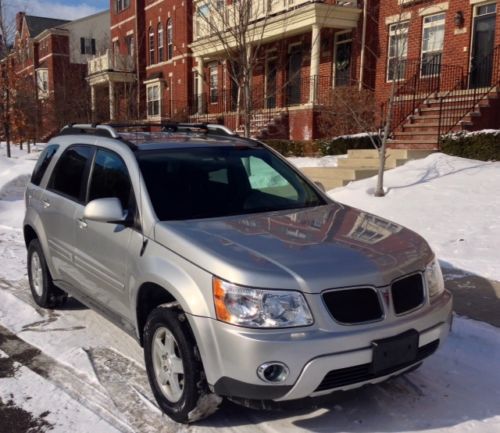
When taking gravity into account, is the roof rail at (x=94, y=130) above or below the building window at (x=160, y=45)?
below

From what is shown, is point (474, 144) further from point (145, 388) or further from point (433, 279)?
point (145, 388)

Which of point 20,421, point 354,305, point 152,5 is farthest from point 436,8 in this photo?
point 152,5

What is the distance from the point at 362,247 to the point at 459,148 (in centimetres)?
948

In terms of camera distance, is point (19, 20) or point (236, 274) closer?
point (236, 274)

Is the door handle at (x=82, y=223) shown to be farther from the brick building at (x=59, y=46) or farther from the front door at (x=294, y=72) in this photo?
the brick building at (x=59, y=46)

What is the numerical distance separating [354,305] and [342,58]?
17838 mm

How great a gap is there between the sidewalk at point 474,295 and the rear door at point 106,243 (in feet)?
10.6

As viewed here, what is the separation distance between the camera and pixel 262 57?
21.7 m

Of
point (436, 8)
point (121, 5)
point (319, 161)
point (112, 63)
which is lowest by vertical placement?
point (319, 161)

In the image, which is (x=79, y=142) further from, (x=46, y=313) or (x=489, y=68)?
(x=489, y=68)

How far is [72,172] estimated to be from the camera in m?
4.99

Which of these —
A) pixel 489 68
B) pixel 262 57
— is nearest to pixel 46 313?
pixel 489 68

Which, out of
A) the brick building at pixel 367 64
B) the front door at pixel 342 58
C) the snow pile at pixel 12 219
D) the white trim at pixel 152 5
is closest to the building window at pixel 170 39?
the white trim at pixel 152 5

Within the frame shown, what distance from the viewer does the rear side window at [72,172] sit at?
15.6 feet
